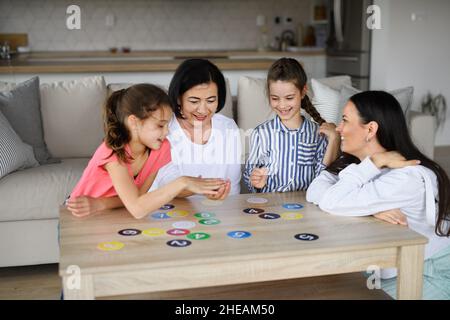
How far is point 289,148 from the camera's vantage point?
222 cm

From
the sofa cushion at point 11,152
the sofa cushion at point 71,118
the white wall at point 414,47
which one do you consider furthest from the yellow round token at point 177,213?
the white wall at point 414,47

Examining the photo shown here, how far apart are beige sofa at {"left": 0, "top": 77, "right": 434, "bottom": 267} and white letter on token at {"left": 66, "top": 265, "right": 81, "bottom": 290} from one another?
1.48m

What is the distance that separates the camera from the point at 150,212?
1708mm

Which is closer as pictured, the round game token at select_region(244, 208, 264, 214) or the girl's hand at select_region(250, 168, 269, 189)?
the round game token at select_region(244, 208, 264, 214)

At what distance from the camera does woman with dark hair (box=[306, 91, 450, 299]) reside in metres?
1.68

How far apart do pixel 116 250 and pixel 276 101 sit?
3.26ft

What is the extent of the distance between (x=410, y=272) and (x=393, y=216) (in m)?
0.19

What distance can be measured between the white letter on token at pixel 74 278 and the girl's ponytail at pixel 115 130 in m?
0.54

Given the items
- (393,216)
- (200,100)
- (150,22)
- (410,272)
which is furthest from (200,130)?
(150,22)

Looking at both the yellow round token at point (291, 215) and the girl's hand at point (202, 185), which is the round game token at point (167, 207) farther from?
the yellow round token at point (291, 215)

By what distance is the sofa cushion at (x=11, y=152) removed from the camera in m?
2.71

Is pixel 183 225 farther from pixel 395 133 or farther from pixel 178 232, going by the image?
pixel 395 133

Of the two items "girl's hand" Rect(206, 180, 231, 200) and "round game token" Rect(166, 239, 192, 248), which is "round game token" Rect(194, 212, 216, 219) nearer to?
"girl's hand" Rect(206, 180, 231, 200)

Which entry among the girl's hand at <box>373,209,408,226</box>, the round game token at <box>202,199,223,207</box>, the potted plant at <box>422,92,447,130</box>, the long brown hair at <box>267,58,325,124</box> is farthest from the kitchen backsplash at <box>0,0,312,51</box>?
the girl's hand at <box>373,209,408,226</box>
